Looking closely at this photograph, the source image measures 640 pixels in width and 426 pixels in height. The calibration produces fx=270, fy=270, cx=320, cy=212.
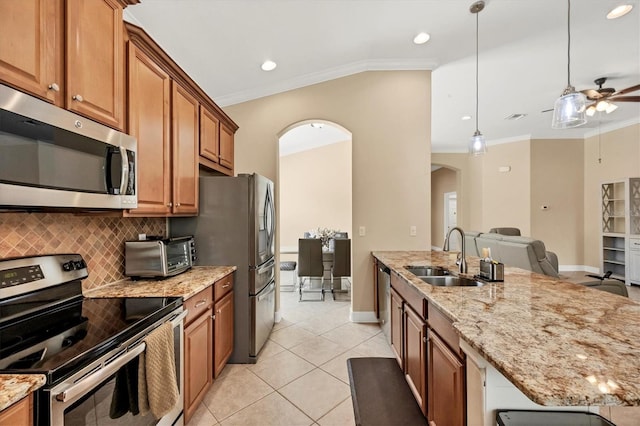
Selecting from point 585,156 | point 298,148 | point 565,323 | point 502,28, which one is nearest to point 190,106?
point 565,323

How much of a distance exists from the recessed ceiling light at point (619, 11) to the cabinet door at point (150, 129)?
13.6 ft

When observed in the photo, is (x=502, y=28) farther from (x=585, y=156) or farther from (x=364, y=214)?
(x=585, y=156)

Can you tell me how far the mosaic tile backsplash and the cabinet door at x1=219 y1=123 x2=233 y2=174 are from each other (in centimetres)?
112

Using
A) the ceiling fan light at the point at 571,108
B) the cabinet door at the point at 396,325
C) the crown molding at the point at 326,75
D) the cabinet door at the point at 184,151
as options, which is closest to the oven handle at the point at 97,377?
the cabinet door at the point at 184,151

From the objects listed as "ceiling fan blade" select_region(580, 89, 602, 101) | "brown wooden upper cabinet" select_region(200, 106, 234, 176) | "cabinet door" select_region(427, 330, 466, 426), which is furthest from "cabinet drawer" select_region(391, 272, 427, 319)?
"ceiling fan blade" select_region(580, 89, 602, 101)

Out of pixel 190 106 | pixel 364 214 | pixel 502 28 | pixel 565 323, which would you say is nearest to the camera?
pixel 565 323

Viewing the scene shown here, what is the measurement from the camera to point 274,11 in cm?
235

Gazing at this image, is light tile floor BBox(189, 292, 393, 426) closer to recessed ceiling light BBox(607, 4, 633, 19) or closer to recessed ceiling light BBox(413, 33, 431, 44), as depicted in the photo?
recessed ceiling light BBox(413, 33, 431, 44)

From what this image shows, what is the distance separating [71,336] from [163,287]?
2.28 ft

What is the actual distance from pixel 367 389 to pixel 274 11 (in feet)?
10.7

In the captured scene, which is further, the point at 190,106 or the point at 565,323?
the point at 190,106

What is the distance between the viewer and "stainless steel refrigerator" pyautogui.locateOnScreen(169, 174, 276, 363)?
8.26 feet

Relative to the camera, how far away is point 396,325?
7.99 feet

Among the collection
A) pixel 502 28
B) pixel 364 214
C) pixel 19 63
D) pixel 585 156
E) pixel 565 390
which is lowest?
pixel 565 390
